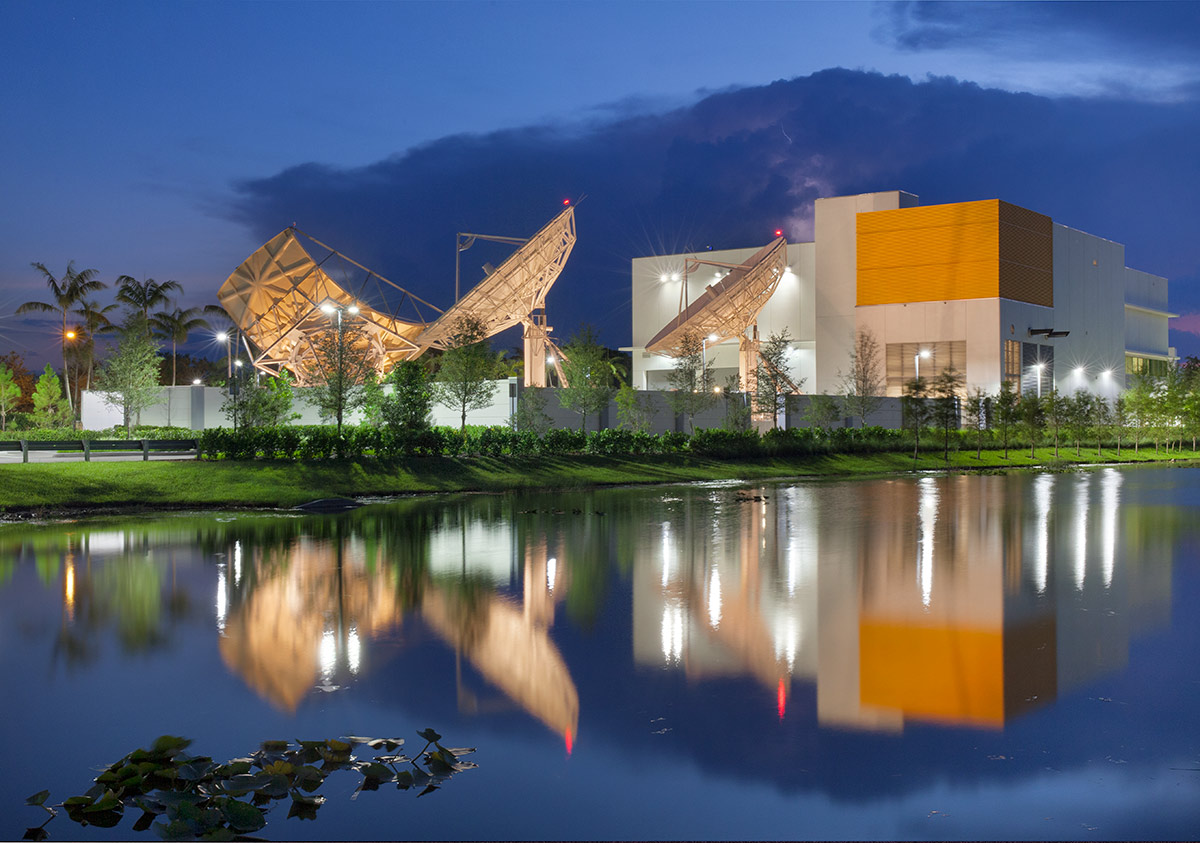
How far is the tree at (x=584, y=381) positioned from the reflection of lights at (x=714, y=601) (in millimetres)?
29547

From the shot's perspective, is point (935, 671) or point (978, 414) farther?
point (978, 414)

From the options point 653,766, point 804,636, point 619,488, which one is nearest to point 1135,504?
point 619,488

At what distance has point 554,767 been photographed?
6.57 meters

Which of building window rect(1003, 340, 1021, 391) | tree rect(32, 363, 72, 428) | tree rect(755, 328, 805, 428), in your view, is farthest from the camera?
building window rect(1003, 340, 1021, 391)

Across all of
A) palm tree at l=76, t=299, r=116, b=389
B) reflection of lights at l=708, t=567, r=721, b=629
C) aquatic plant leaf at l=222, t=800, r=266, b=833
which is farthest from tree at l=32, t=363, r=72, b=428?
aquatic plant leaf at l=222, t=800, r=266, b=833

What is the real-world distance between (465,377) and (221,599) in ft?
90.0

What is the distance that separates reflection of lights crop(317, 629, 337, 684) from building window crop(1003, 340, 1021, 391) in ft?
223

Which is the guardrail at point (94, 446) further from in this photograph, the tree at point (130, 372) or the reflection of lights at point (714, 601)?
the reflection of lights at point (714, 601)

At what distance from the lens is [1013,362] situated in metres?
72.2

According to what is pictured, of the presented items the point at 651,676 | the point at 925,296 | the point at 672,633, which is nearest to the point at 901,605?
the point at 672,633

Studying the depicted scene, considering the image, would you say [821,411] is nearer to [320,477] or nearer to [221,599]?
[320,477]

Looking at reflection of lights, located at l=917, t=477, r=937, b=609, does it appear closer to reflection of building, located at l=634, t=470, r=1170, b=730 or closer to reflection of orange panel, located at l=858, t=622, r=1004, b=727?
reflection of building, located at l=634, t=470, r=1170, b=730

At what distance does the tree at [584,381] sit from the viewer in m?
44.7

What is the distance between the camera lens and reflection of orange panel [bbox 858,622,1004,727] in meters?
7.74
